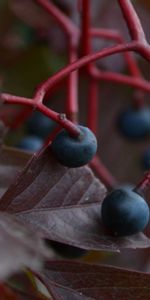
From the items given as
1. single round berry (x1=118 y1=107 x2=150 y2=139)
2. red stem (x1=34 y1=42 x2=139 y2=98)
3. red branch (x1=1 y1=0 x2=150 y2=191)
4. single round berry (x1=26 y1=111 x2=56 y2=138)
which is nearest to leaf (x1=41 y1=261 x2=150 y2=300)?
red branch (x1=1 y1=0 x2=150 y2=191)

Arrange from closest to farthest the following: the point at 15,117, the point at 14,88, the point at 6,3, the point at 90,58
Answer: the point at 90,58, the point at 15,117, the point at 6,3, the point at 14,88

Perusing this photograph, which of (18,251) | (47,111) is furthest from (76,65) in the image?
(18,251)

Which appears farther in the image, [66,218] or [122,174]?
[122,174]

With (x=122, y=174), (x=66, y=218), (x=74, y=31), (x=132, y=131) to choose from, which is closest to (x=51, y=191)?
(x=66, y=218)

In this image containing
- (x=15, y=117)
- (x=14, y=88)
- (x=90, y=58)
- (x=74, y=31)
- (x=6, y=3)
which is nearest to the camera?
(x=90, y=58)

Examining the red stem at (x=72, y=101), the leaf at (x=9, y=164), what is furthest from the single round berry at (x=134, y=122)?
the leaf at (x=9, y=164)

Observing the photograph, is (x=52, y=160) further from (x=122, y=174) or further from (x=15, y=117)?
(x=122, y=174)

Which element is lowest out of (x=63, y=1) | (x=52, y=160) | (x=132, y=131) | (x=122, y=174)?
(x=122, y=174)

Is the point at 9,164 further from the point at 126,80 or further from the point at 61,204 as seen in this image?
the point at 126,80
